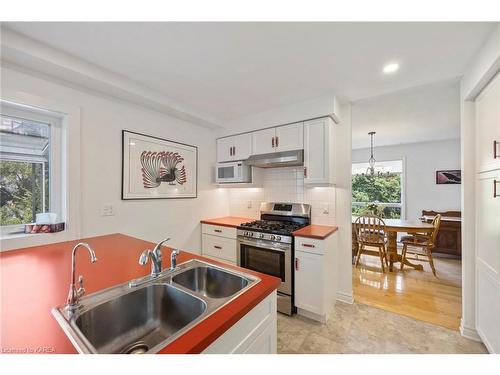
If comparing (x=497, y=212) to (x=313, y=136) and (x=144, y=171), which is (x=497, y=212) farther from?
(x=144, y=171)

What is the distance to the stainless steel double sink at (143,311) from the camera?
872mm

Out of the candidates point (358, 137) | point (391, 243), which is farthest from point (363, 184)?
point (391, 243)

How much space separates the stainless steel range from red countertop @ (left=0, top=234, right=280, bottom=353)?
1.14 m

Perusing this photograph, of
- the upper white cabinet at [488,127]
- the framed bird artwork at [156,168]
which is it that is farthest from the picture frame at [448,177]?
the framed bird artwork at [156,168]

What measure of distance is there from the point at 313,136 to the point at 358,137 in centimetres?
250

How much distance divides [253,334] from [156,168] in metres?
2.15

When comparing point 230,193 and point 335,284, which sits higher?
point 230,193

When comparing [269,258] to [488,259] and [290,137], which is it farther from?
[488,259]

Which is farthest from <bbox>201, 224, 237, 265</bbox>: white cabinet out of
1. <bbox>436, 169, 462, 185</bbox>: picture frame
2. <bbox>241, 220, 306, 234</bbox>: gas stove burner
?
<bbox>436, 169, 462, 185</bbox>: picture frame

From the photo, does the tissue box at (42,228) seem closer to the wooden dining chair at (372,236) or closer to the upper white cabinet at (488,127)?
the upper white cabinet at (488,127)

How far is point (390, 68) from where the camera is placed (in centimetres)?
181

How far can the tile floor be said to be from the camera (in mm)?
1765

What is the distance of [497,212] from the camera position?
1.47 metres
